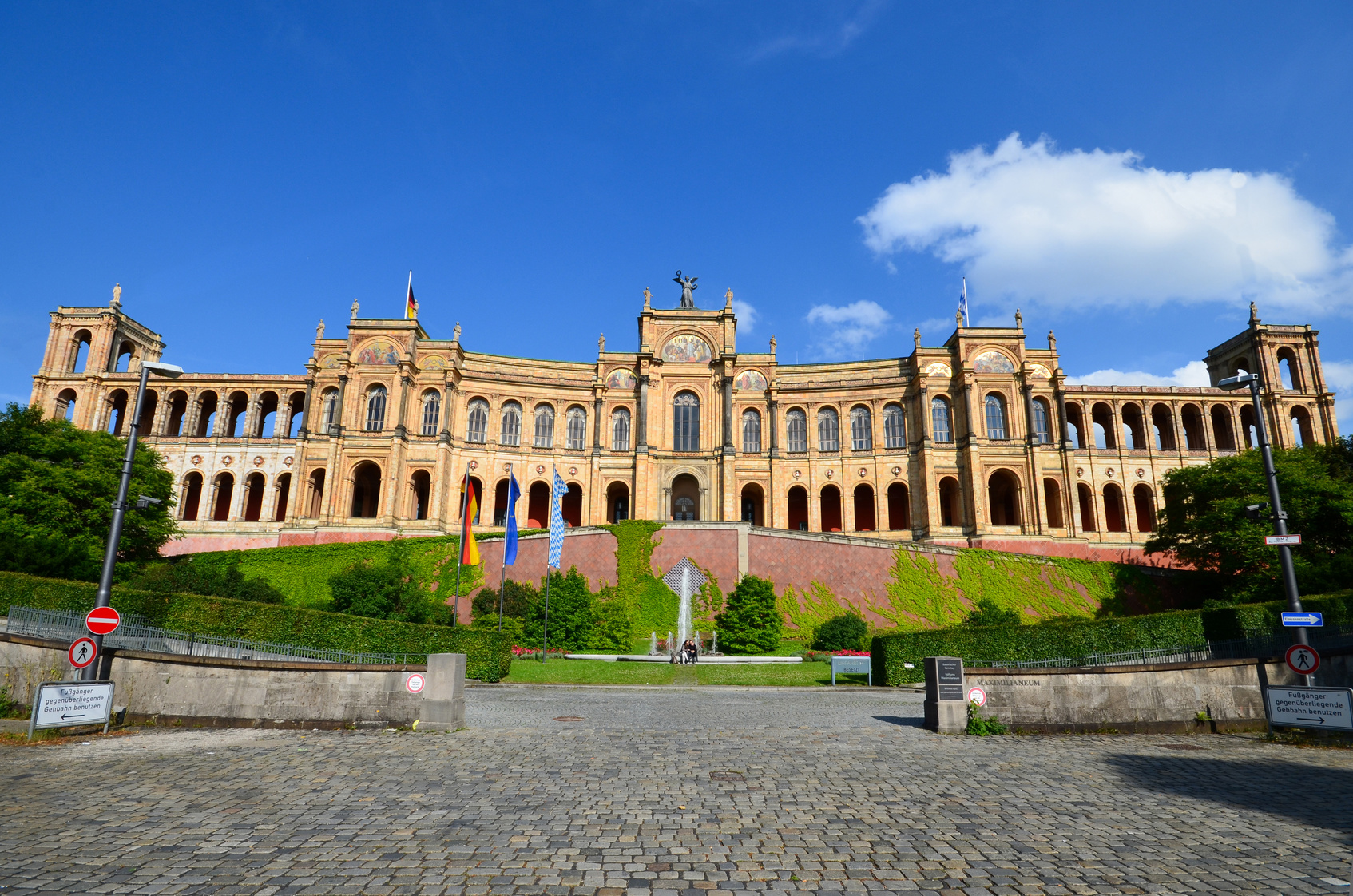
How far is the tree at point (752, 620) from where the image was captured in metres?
36.0

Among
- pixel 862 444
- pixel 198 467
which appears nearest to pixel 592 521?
pixel 862 444

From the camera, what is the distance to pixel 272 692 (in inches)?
531

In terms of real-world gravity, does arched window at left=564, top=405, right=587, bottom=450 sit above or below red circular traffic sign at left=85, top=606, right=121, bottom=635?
above

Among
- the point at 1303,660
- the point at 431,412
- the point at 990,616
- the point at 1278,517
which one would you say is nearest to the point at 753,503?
the point at 990,616

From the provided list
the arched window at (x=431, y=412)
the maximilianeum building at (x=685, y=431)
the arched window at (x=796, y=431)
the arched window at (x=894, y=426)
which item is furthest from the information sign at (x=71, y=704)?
→ the arched window at (x=894, y=426)

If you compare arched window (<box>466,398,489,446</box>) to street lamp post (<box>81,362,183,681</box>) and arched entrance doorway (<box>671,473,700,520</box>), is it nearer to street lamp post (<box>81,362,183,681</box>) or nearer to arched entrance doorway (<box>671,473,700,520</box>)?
arched entrance doorway (<box>671,473,700,520</box>)

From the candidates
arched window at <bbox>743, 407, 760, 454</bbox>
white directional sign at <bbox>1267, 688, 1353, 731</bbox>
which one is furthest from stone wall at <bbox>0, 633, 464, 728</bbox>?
arched window at <bbox>743, 407, 760, 454</bbox>

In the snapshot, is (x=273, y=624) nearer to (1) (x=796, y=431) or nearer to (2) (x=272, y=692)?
(2) (x=272, y=692)

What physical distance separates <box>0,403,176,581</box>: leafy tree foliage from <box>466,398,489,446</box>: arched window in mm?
20150

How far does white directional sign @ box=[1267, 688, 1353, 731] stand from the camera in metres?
12.1

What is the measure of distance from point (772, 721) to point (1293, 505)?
35264 millimetres

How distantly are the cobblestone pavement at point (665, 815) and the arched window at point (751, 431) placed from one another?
45597 millimetres

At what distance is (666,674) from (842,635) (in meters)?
11.9

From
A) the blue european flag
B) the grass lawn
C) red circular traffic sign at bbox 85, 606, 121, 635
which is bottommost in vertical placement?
the grass lawn
